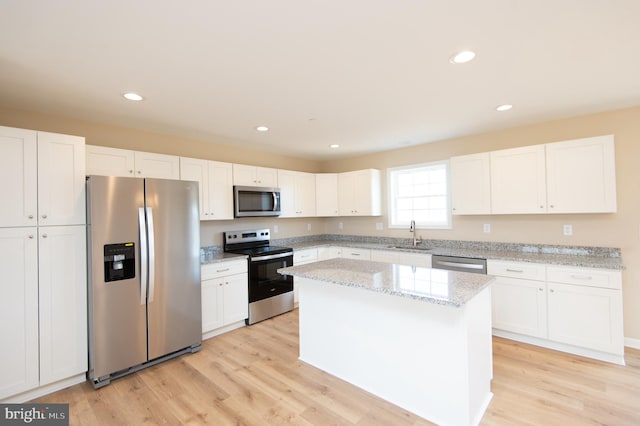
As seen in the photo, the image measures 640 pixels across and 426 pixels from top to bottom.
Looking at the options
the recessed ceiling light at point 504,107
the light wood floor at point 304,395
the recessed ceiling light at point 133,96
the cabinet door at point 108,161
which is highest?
the recessed ceiling light at point 133,96

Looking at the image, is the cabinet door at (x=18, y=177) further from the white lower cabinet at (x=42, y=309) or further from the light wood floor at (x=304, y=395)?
the light wood floor at (x=304, y=395)

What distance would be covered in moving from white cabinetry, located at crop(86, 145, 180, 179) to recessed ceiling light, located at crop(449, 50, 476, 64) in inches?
121

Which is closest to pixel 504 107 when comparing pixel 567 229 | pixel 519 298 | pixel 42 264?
pixel 567 229

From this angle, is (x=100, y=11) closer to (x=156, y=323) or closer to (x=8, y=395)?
(x=156, y=323)

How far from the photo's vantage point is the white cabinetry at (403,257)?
380 cm

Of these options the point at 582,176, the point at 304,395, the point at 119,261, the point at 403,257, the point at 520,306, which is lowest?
the point at 304,395

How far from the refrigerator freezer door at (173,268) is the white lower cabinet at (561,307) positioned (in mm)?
3300

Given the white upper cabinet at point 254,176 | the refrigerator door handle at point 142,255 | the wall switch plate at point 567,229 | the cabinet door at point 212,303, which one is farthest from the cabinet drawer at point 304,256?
the wall switch plate at point 567,229

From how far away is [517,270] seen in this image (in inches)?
123

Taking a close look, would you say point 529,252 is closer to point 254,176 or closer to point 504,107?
point 504,107

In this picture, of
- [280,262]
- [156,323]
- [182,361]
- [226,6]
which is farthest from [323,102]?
[182,361]

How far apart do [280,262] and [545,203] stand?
3323 mm

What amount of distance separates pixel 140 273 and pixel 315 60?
241 centimetres

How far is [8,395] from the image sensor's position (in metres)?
2.18
